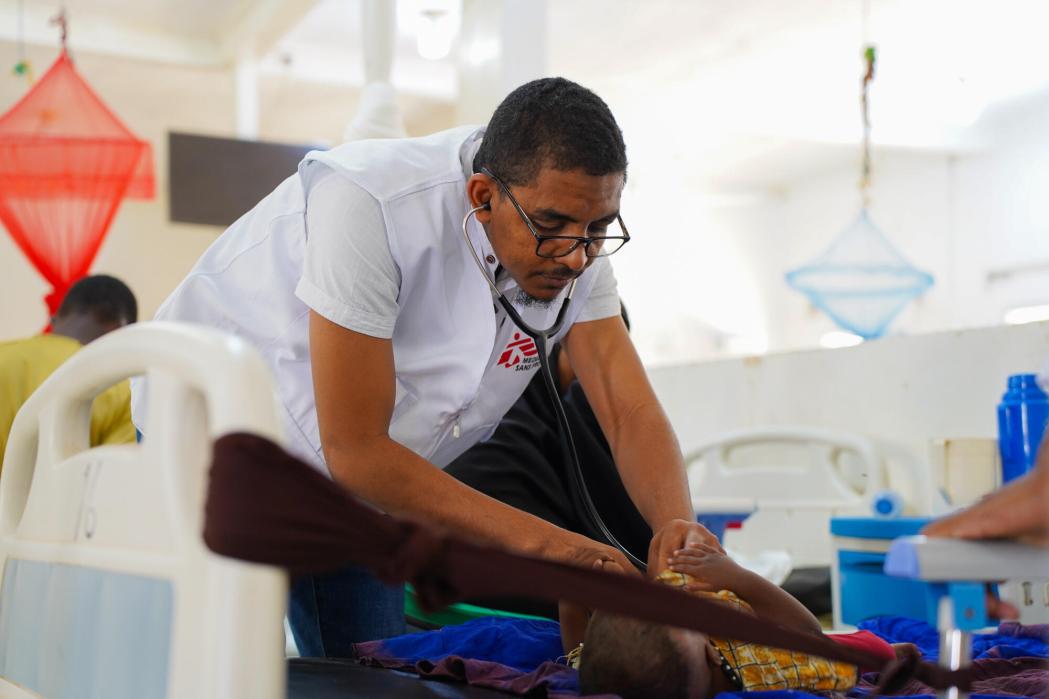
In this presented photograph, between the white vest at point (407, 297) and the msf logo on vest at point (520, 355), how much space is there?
3 centimetres

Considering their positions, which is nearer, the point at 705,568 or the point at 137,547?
the point at 137,547

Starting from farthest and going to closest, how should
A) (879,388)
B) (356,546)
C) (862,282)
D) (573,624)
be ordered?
(862,282), (879,388), (573,624), (356,546)

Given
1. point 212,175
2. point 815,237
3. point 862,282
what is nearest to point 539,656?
point 862,282

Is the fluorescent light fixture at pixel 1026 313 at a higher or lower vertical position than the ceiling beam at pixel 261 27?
lower

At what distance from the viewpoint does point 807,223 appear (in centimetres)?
1098

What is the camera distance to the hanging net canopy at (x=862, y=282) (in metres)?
4.51

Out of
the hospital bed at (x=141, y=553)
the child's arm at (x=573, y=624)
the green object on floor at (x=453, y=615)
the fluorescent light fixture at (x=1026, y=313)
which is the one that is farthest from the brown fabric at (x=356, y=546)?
the fluorescent light fixture at (x=1026, y=313)

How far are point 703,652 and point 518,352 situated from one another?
0.64 meters

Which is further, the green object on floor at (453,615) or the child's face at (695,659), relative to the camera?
the green object on floor at (453,615)

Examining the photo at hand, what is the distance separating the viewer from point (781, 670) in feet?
5.19

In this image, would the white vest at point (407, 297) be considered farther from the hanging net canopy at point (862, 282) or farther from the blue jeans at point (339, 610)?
the hanging net canopy at point (862, 282)

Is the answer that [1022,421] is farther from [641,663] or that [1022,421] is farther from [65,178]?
[65,178]

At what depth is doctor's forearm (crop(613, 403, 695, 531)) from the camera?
186cm

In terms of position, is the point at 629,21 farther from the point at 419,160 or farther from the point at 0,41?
the point at 419,160
